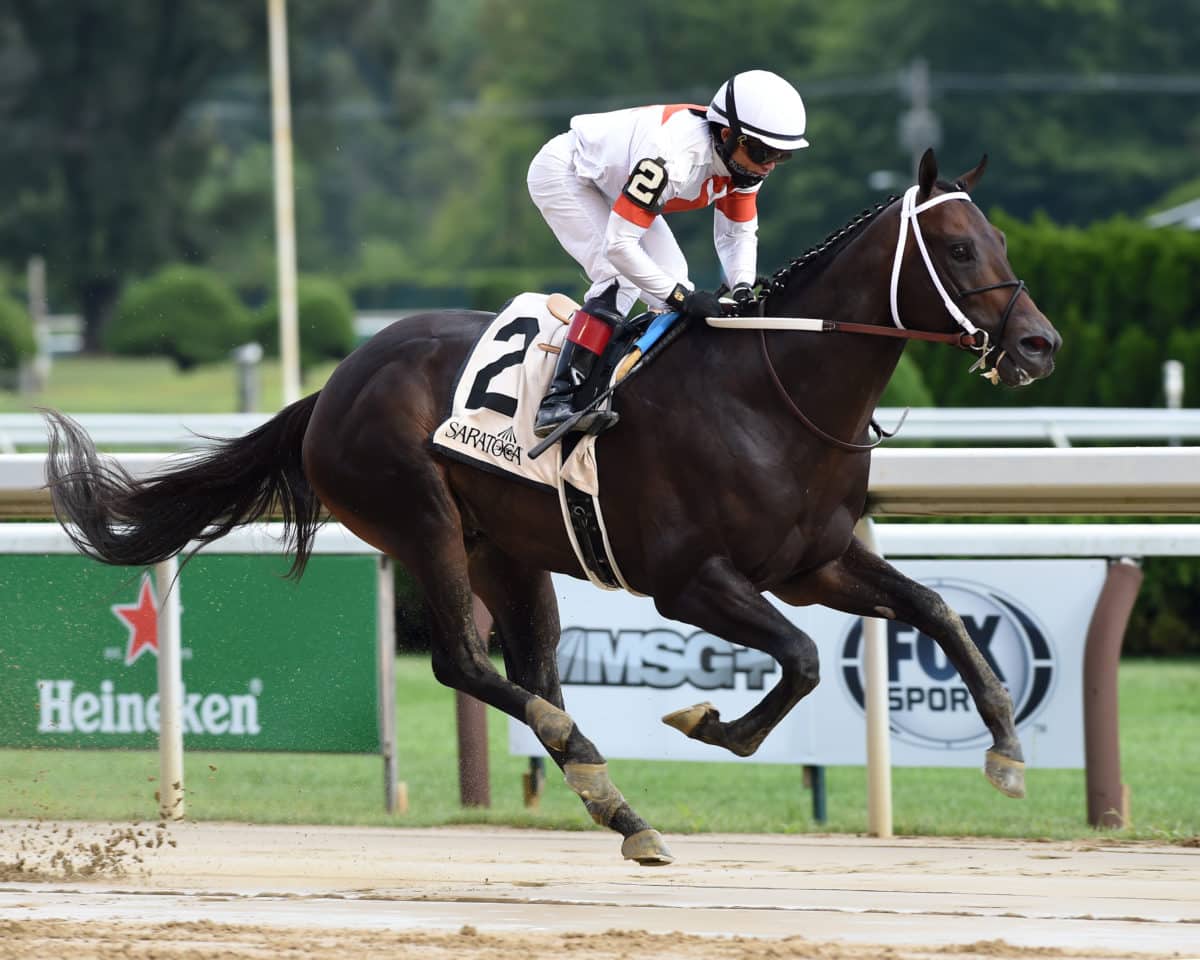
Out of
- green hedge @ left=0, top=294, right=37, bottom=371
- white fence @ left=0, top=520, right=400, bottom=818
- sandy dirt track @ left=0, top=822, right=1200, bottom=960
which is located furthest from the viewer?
green hedge @ left=0, top=294, right=37, bottom=371

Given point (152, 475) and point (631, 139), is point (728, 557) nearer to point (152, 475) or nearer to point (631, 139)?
point (631, 139)

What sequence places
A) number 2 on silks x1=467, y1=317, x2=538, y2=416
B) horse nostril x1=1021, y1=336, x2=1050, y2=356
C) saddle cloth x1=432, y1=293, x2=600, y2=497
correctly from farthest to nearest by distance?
number 2 on silks x1=467, y1=317, x2=538, y2=416
saddle cloth x1=432, y1=293, x2=600, y2=497
horse nostril x1=1021, y1=336, x2=1050, y2=356

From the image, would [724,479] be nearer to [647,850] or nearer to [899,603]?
[899,603]

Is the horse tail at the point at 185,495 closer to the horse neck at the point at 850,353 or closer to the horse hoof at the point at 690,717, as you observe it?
the horse hoof at the point at 690,717

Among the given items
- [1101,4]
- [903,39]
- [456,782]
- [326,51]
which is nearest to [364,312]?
[326,51]

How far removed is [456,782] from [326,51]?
5047 centimetres

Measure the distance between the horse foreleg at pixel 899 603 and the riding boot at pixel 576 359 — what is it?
2.14 feet

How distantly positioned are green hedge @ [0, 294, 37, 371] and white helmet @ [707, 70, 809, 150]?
1008 inches

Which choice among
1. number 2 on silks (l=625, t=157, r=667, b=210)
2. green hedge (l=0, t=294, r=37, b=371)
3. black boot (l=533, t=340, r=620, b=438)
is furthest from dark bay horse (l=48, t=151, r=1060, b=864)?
green hedge (l=0, t=294, r=37, b=371)

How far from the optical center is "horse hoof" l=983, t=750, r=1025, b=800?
4660 mm

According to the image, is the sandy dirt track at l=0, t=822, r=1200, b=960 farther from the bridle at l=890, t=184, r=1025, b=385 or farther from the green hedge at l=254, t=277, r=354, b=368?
the green hedge at l=254, t=277, r=354, b=368

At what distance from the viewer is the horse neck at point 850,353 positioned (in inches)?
186

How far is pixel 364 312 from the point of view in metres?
46.2

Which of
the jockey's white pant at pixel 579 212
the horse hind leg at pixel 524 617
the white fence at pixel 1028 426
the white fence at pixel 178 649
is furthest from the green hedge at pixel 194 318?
the jockey's white pant at pixel 579 212
